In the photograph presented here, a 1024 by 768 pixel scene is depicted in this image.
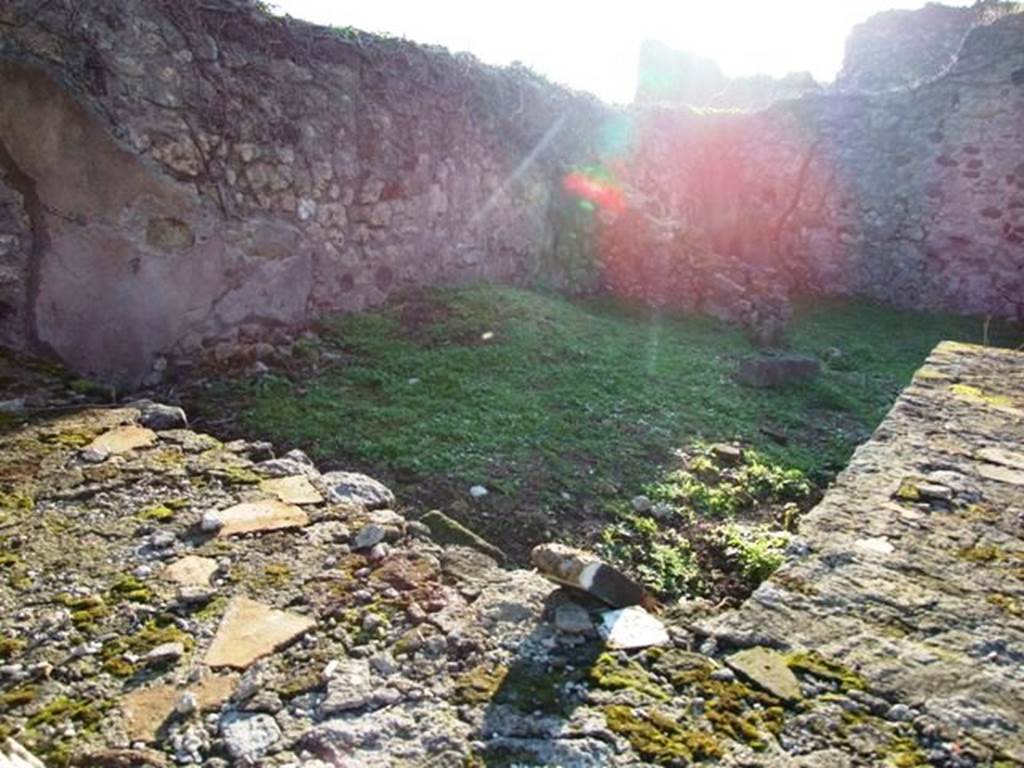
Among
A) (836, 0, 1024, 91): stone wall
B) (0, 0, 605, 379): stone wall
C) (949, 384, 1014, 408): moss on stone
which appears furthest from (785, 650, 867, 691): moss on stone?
(836, 0, 1024, 91): stone wall

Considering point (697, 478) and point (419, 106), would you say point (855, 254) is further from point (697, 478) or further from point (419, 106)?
point (697, 478)

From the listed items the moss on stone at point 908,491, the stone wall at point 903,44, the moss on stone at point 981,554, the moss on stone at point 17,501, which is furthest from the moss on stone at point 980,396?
the stone wall at point 903,44

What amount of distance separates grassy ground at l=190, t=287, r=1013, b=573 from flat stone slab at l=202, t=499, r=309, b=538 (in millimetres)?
995

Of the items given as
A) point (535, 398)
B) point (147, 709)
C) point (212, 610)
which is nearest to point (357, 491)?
point (212, 610)

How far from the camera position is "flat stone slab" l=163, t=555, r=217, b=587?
1.99m

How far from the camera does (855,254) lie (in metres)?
9.80

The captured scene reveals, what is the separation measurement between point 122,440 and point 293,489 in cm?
86

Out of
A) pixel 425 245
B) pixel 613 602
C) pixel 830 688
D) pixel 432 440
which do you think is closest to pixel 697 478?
pixel 432 440

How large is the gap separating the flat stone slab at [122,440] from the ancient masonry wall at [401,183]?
1.47 meters

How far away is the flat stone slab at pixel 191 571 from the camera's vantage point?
199 cm

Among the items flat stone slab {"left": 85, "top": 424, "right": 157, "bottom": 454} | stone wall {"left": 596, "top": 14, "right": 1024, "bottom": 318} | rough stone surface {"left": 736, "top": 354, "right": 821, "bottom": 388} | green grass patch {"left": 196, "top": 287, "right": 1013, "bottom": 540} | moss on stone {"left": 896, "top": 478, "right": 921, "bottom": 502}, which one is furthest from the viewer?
stone wall {"left": 596, "top": 14, "right": 1024, "bottom": 318}

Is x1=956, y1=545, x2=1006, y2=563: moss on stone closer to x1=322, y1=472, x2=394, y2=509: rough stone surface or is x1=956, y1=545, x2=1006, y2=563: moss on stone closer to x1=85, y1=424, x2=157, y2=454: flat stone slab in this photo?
x1=322, y1=472, x2=394, y2=509: rough stone surface

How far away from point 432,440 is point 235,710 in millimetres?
2470

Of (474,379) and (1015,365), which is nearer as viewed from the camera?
(1015,365)
